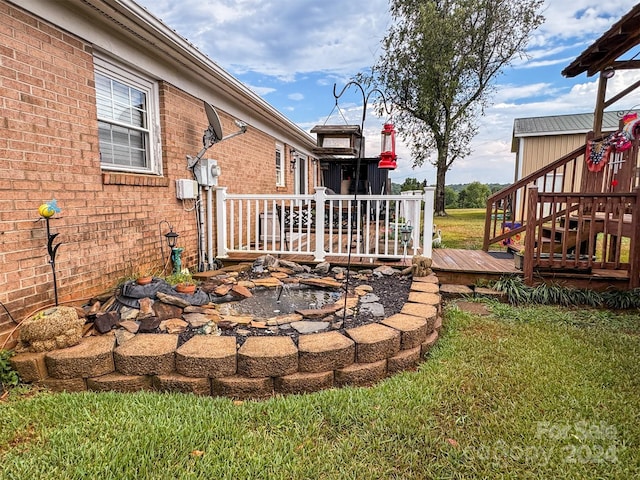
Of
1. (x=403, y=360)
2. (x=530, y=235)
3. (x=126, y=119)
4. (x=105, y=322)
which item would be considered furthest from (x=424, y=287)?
(x=126, y=119)

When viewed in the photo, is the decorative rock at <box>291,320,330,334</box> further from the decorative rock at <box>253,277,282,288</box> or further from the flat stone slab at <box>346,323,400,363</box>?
the decorative rock at <box>253,277,282,288</box>

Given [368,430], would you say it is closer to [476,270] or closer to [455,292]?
[455,292]

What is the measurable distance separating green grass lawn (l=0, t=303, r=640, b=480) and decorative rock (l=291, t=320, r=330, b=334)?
0.64 m

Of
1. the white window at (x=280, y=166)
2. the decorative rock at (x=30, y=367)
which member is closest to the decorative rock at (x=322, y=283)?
the decorative rock at (x=30, y=367)

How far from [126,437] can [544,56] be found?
16.9m

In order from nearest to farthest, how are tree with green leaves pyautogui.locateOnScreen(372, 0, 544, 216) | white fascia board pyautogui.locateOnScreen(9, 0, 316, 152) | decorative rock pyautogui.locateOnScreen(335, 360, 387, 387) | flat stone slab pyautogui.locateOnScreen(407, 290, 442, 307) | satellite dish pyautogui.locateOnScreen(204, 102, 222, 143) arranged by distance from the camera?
decorative rock pyautogui.locateOnScreen(335, 360, 387, 387) → white fascia board pyautogui.locateOnScreen(9, 0, 316, 152) → flat stone slab pyautogui.locateOnScreen(407, 290, 442, 307) → satellite dish pyautogui.locateOnScreen(204, 102, 222, 143) → tree with green leaves pyautogui.locateOnScreen(372, 0, 544, 216)

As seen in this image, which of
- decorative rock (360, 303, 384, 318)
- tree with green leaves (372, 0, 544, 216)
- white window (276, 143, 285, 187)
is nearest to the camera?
decorative rock (360, 303, 384, 318)

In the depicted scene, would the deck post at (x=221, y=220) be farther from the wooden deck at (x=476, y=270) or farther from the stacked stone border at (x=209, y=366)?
the stacked stone border at (x=209, y=366)

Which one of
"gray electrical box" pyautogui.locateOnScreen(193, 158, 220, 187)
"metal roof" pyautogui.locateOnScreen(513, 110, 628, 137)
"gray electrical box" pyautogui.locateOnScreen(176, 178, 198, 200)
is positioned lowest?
"gray electrical box" pyautogui.locateOnScreen(176, 178, 198, 200)

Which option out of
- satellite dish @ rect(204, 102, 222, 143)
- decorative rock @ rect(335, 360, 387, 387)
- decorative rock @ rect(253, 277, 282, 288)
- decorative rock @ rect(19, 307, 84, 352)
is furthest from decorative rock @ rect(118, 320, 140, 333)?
satellite dish @ rect(204, 102, 222, 143)

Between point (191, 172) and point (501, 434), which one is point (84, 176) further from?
point (501, 434)

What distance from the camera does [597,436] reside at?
1.83m

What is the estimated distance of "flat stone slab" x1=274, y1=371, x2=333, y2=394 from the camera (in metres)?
2.30

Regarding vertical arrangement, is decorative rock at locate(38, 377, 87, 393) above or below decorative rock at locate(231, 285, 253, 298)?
below
